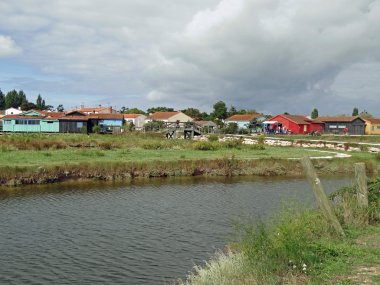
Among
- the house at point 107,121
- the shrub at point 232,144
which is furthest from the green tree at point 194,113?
the shrub at point 232,144

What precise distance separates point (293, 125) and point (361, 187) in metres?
75.8

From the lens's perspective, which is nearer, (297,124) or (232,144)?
(232,144)

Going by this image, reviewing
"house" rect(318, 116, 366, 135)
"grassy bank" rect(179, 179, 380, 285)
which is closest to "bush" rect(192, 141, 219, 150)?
"grassy bank" rect(179, 179, 380, 285)

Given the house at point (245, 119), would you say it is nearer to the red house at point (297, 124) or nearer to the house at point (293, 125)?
the house at point (293, 125)

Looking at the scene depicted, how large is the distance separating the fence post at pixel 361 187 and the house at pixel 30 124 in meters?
70.0

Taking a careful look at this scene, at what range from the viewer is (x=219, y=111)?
123 metres

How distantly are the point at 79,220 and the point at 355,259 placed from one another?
38.7 ft

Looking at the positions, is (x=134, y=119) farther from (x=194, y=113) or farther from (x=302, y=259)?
(x=302, y=259)

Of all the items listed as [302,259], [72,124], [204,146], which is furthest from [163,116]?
[302,259]

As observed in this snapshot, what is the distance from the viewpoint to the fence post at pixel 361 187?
32.9ft

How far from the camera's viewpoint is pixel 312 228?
980cm

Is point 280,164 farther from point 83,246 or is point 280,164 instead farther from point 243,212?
point 83,246

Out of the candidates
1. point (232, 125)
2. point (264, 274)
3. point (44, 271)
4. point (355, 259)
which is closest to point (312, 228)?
point (355, 259)

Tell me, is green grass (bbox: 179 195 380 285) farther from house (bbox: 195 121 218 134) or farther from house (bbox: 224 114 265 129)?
house (bbox: 224 114 265 129)
